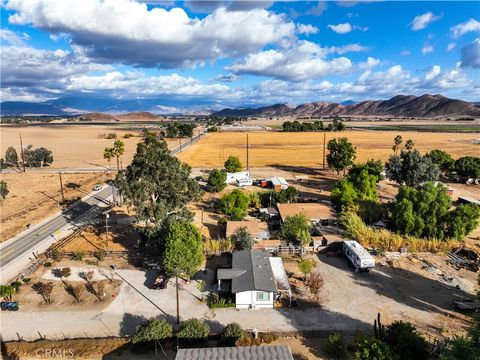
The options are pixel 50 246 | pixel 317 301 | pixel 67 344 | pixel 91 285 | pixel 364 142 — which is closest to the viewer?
pixel 67 344

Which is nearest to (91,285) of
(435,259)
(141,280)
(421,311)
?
(141,280)

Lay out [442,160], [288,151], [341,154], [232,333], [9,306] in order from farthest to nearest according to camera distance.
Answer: [288,151] → [442,160] → [341,154] → [9,306] → [232,333]

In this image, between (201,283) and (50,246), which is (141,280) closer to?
(201,283)

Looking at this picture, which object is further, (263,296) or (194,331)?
(263,296)

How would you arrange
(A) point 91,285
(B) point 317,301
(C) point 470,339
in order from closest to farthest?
(C) point 470,339, (B) point 317,301, (A) point 91,285

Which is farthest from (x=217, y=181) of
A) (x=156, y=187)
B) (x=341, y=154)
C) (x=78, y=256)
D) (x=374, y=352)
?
(x=374, y=352)

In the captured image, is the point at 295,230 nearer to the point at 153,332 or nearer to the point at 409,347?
the point at 409,347

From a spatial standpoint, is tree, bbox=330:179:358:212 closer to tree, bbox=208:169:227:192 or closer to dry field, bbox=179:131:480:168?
tree, bbox=208:169:227:192
